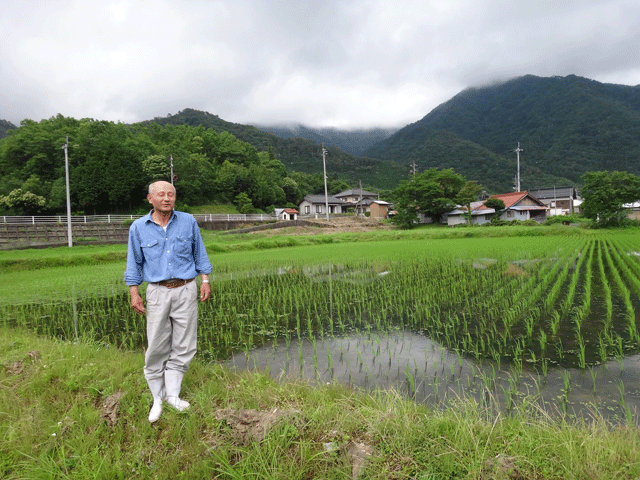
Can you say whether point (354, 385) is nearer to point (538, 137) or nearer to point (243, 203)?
point (243, 203)

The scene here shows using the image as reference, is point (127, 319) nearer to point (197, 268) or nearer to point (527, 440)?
point (197, 268)

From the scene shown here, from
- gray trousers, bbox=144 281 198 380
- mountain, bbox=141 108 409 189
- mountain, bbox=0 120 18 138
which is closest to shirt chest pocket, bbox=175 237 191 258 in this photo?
gray trousers, bbox=144 281 198 380

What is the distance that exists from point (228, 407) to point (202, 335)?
2435 millimetres

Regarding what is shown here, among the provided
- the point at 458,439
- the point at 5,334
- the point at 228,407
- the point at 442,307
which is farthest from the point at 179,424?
the point at 442,307

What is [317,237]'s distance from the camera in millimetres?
23641

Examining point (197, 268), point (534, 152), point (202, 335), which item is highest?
point (534, 152)

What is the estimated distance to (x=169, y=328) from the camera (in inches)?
98.7

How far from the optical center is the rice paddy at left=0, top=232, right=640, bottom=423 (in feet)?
9.57

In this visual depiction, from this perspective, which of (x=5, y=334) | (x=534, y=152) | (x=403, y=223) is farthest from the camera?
(x=534, y=152)

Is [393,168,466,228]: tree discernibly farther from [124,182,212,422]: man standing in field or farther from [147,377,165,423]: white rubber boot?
[147,377,165,423]: white rubber boot

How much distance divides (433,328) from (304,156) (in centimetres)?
7983

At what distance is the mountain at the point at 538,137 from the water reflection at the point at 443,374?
65592 mm

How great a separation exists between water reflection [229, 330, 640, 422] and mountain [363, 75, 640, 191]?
6559cm

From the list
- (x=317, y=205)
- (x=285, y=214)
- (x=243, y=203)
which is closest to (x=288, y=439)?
(x=243, y=203)
